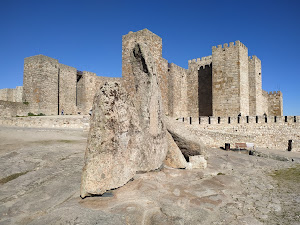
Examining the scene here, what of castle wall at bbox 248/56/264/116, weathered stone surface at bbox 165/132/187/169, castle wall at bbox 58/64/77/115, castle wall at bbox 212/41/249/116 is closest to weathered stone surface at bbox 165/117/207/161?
weathered stone surface at bbox 165/132/187/169

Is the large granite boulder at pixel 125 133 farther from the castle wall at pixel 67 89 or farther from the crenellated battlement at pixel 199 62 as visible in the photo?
the crenellated battlement at pixel 199 62

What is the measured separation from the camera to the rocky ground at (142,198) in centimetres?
220

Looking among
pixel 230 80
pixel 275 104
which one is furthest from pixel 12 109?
pixel 275 104

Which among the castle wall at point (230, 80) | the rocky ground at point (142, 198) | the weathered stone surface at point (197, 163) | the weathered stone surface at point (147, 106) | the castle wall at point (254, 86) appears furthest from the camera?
the castle wall at point (254, 86)

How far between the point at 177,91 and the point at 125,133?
19406 millimetres

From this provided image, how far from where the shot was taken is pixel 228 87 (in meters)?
18.2

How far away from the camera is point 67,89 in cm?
2175

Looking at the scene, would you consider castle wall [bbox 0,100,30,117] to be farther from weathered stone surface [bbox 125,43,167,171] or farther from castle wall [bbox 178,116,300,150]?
weathered stone surface [bbox 125,43,167,171]

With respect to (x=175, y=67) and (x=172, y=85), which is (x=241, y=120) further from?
(x=175, y=67)

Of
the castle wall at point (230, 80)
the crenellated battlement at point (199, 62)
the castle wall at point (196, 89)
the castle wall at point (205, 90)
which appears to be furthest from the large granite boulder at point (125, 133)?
the crenellated battlement at point (199, 62)

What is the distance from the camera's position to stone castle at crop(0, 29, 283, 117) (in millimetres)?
15467

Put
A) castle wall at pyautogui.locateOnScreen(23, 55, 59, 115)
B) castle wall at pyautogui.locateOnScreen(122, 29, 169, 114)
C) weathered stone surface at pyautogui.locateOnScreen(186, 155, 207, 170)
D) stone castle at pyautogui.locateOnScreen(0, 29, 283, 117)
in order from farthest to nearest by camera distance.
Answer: castle wall at pyautogui.locateOnScreen(23, 55, 59, 115) → stone castle at pyautogui.locateOnScreen(0, 29, 283, 117) → castle wall at pyautogui.locateOnScreen(122, 29, 169, 114) → weathered stone surface at pyautogui.locateOnScreen(186, 155, 207, 170)

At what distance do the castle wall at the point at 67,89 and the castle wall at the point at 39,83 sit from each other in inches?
58.8

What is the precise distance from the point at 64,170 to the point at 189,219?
7.75 feet
